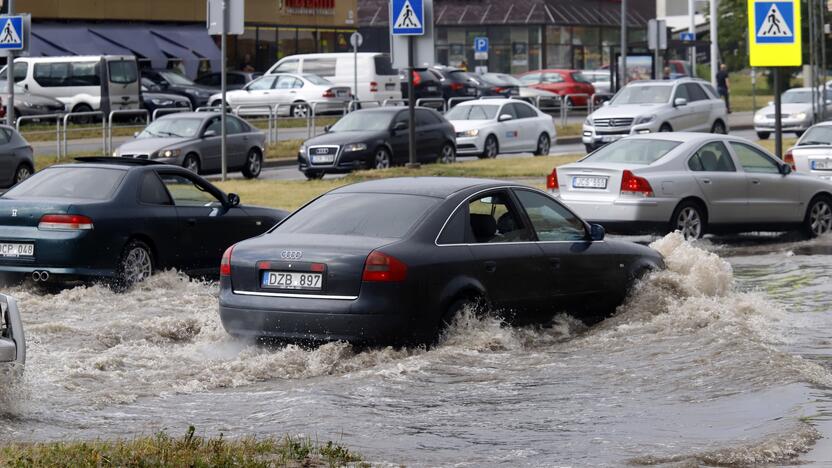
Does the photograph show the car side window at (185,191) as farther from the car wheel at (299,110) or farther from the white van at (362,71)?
the white van at (362,71)

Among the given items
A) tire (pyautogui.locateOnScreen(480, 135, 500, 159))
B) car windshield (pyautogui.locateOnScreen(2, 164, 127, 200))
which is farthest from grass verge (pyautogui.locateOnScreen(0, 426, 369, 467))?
tire (pyautogui.locateOnScreen(480, 135, 500, 159))

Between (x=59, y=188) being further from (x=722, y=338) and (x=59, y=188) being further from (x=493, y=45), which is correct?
(x=493, y=45)

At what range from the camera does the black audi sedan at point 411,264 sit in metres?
10.3

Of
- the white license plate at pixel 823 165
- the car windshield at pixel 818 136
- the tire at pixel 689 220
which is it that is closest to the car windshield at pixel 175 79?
the car windshield at pixel 818 136

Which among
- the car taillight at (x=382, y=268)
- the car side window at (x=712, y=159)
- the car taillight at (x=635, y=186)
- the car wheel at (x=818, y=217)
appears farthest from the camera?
the car wheel at (x=818, y=217)

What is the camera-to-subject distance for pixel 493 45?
266ft

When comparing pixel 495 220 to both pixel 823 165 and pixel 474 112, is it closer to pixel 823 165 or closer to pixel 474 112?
pixel 823 165

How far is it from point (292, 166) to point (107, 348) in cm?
2509

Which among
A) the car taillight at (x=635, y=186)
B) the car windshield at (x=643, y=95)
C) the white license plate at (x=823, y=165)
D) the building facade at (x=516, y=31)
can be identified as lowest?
the car taillight at (x=635, y=186)

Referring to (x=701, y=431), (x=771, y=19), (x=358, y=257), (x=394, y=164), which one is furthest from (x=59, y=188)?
(x=394, y=164)

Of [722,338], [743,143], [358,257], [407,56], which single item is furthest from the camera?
[407,56]

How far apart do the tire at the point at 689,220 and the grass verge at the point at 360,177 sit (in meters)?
6.44

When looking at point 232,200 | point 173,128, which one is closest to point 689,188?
point 232,200

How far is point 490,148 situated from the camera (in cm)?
3625
